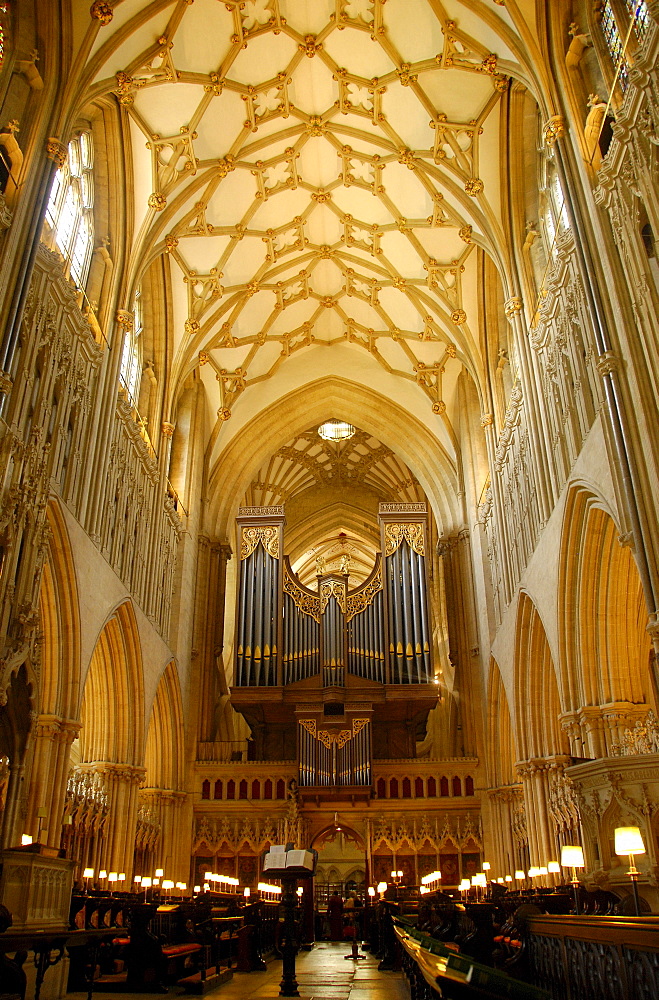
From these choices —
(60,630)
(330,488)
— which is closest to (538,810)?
(60,630)

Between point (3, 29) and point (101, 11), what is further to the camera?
point (101, 11)

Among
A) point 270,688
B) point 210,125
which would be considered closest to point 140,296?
point 210,125

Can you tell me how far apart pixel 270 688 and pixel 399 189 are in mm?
12966

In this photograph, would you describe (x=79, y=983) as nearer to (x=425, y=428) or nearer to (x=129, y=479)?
(x=129, y=479)

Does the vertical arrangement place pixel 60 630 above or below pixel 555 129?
below

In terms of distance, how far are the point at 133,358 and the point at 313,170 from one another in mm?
6327

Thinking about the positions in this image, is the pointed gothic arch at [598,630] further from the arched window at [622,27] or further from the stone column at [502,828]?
the stone column at [502,828]

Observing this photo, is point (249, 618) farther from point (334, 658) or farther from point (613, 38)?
point (613, 38)

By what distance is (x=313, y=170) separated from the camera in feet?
64.3

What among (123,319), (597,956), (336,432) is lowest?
(597,956)

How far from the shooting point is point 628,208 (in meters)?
10.3

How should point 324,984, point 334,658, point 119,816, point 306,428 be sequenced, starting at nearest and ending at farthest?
1. point 324,984
2. point 119,816
3. point 334,658
4. point 306,428

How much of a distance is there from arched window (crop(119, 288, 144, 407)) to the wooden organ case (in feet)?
24.8

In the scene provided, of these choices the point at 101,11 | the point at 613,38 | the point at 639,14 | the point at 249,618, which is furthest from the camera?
the point at 249,618
